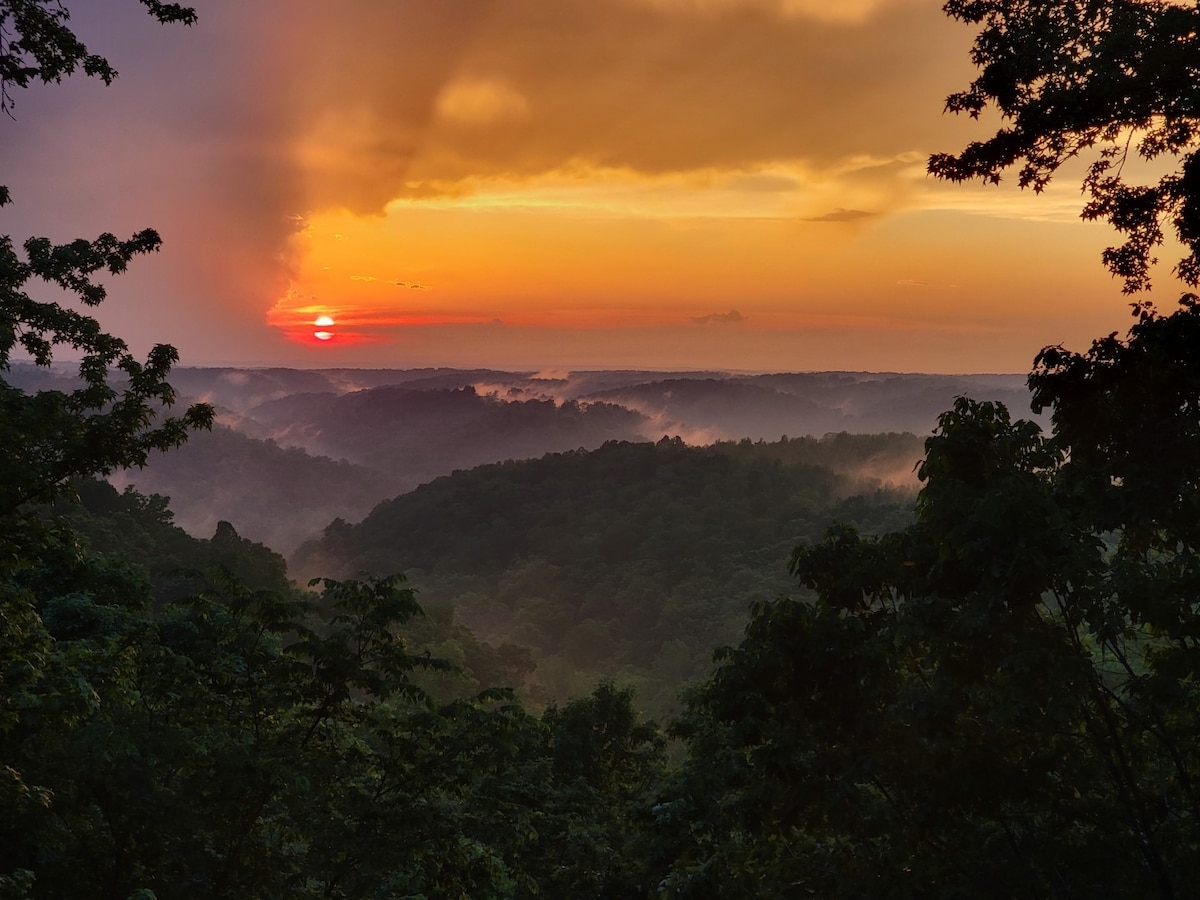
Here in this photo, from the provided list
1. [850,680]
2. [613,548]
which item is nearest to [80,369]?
[850,680]

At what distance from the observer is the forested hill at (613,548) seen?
126312mm

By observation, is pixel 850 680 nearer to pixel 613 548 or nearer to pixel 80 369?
pixel 80 369

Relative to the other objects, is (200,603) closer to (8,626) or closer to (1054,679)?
(8,626)

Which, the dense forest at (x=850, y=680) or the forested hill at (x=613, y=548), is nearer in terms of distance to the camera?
the dense forest at (x=850, y=680)

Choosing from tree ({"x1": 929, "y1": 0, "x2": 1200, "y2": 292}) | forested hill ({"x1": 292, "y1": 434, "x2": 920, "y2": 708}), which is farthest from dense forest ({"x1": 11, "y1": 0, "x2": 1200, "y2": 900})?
forested hill ({"x1": 292, "y1": 434, "x2": 920, "y2": 708})

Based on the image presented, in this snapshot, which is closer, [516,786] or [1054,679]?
[1054,679]

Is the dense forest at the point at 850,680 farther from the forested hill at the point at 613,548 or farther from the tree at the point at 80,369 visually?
the forested hill at the point at 613,548

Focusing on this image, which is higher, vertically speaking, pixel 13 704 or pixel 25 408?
pixel 25 408

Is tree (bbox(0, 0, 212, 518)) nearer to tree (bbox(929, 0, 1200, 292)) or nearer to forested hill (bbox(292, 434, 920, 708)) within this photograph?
tree (bbox(929, 0, 1200, 292))

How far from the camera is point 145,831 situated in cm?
1210

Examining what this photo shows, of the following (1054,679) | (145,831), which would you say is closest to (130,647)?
(145,831)

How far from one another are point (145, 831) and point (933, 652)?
1114cm

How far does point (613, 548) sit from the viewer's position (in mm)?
166750

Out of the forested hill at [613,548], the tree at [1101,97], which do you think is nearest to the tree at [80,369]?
the tree at [1101,97]
